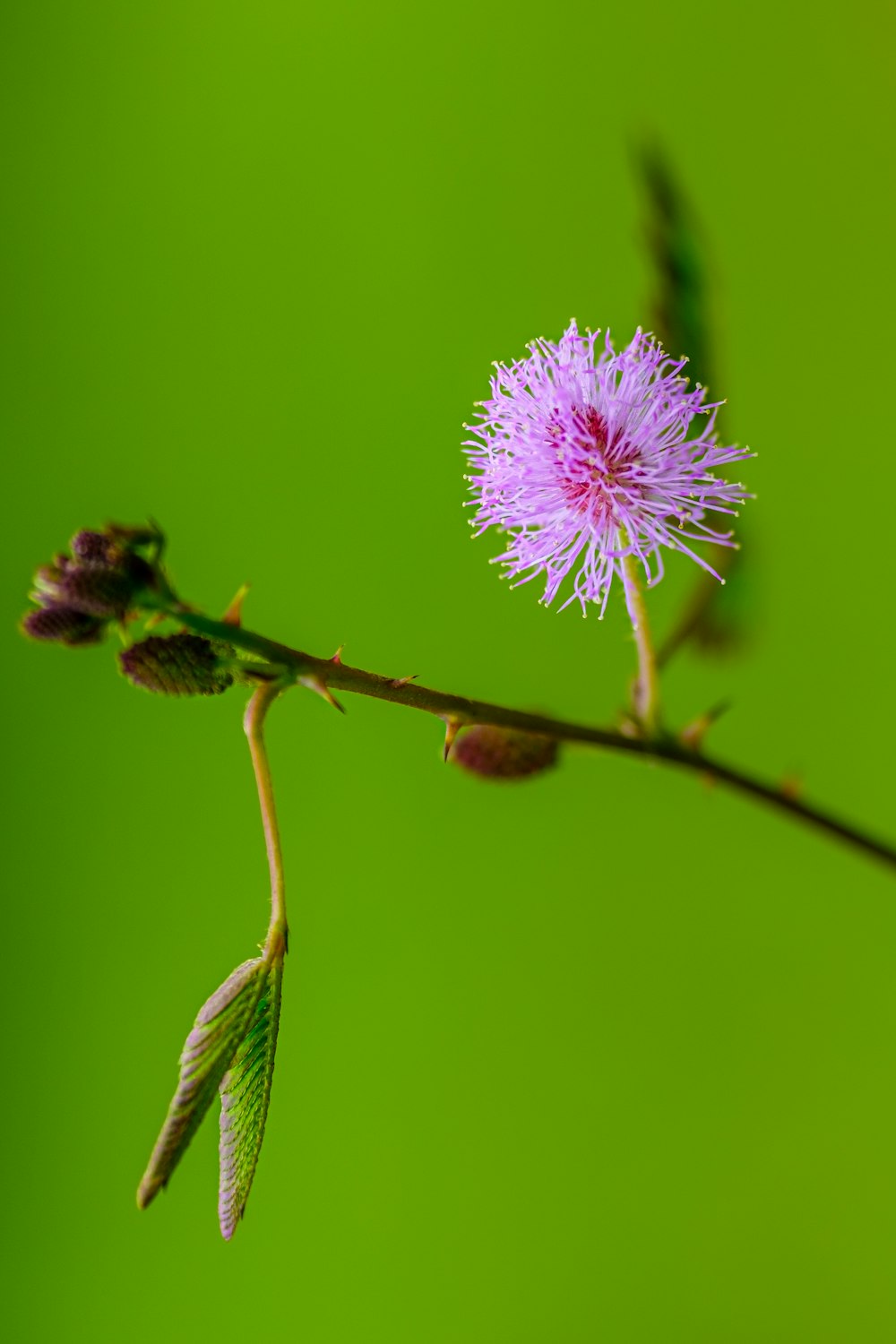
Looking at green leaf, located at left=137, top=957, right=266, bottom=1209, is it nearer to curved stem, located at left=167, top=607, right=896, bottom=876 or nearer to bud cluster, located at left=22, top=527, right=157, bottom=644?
curved stem, located at left=167, top=607, right=896, bottom=876

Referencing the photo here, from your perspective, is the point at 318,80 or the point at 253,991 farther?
the point at 318,80

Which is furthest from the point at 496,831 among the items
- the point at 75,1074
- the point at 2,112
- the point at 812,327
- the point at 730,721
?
the point at 2,112

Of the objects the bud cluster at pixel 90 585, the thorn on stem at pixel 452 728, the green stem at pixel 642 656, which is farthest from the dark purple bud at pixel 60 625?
the green stem at pixel 642 656

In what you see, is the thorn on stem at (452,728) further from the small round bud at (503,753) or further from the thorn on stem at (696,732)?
the thorn on stem at (696,732)

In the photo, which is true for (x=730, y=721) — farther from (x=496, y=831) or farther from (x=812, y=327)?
(x=812, y=327)

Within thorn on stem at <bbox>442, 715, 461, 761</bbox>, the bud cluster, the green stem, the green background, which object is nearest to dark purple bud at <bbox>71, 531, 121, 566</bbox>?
the bud cluster

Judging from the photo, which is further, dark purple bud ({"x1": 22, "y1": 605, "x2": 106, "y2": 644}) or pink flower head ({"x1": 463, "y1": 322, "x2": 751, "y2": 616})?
pink flower head ({"x1": 463, "y1": 322, "x2": 751, "y2": 616})

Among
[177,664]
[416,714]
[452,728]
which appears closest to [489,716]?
[452,728]
